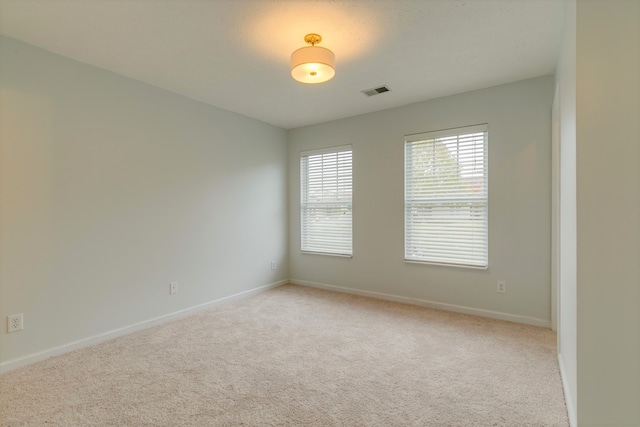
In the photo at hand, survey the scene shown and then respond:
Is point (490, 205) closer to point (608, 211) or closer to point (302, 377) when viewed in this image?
point (608, 211)

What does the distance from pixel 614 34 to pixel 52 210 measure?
156 inches

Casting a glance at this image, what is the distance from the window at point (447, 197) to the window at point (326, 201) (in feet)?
3.11

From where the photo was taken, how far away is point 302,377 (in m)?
2.30

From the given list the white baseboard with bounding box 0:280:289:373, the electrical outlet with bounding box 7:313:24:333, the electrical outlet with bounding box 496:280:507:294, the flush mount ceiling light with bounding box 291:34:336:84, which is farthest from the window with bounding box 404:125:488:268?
the electrical outlet with bounding box 7:313:24:333

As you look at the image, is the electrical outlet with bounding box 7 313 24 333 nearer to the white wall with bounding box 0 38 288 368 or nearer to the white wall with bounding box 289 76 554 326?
the white wall with bounding box 0 38 288 368

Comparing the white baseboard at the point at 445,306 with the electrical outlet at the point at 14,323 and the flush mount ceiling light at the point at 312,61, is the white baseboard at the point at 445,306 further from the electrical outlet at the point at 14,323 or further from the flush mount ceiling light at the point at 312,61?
the electrical outlet at the point at 14,323

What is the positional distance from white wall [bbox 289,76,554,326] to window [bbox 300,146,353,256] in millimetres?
154

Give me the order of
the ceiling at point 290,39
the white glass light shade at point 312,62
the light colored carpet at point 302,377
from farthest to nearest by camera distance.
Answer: the white glass light shade at point 312,62 < the ceiling at point 290,39 < the light colored carpet at point 302,377

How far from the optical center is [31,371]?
94.3 inches

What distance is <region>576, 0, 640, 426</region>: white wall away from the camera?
1470mm

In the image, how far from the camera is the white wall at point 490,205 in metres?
3.26

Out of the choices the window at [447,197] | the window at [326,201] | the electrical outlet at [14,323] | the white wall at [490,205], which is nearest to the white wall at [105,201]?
the electrical outlet at [14,323]

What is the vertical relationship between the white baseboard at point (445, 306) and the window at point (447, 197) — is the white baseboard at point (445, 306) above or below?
below

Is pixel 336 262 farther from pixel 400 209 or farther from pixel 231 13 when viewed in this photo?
pixel 231 13
